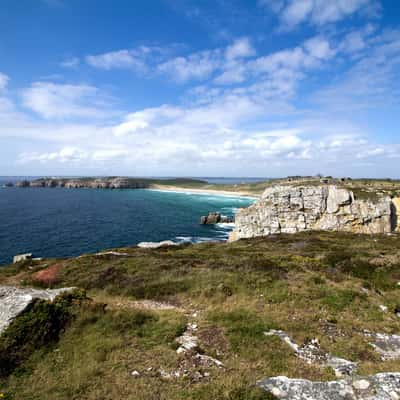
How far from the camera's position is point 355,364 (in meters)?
9.18

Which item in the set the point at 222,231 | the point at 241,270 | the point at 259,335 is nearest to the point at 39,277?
the point at 241,270

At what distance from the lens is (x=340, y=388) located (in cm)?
715

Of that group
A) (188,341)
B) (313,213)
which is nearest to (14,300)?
(188,341)

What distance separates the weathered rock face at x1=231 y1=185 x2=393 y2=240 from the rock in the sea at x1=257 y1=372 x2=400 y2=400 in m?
45.5

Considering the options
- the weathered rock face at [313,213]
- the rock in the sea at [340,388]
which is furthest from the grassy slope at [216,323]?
the weathered rock face at [313,213]

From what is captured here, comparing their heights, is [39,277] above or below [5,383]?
below

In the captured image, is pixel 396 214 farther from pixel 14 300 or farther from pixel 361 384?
pixel 14 300

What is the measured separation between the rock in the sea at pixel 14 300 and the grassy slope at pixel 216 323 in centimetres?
204

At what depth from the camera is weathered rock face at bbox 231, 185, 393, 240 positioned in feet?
146

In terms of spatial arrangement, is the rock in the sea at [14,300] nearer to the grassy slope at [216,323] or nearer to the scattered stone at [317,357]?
the grassy slope at [216,323]

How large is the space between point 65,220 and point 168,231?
115 feet

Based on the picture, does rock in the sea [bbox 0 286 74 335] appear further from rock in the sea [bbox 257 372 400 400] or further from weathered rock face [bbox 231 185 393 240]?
weathered rock face [bbox 231 185 393 240]

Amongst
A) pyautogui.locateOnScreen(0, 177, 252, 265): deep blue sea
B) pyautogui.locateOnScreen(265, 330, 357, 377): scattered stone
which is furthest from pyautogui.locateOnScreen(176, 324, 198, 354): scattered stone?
pyautogui.locateOnScreen(0, 177, 252, 265): deep blue sea

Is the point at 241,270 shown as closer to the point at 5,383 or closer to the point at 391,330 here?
the point at 391,330
